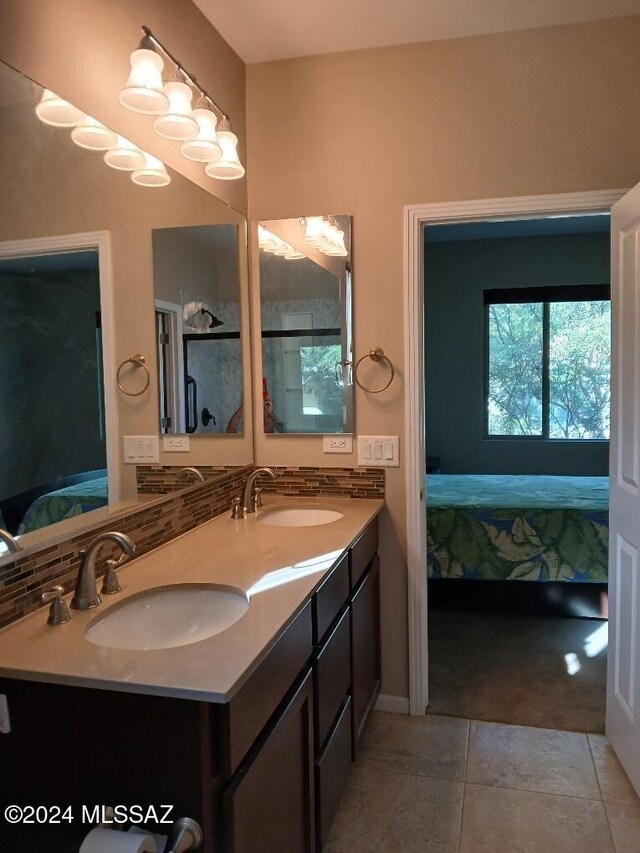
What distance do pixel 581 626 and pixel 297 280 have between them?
7.93ft

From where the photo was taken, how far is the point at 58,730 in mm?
1107

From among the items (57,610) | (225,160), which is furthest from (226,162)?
(57,610)

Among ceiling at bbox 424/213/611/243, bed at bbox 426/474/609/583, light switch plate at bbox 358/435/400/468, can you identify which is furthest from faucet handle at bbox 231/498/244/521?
ceiling at bbox 424/213/611/243

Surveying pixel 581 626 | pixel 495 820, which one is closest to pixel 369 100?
pixel 495 820

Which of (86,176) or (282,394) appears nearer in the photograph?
(86,176)

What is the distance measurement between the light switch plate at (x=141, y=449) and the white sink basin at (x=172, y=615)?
442 mm

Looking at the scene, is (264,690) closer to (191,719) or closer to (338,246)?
(191,719)

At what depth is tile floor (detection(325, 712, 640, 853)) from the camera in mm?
1848

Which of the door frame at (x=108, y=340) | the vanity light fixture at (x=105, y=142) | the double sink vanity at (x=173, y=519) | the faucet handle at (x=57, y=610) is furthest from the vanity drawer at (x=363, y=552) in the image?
the vanity light fixture at (x=105, y=142)

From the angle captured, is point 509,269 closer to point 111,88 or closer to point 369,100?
point 369,100

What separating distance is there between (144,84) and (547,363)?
4771 millimetres

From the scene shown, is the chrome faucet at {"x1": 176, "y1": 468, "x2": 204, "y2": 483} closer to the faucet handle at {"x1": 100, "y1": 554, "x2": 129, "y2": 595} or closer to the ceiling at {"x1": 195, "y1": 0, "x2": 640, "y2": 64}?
the faucet handle at {"x1": 100, "y1": 554, "x2": 129, "y2": 595}

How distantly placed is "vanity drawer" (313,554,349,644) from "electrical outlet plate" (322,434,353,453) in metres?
0.68

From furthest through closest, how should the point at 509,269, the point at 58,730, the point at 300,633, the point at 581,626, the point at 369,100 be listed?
A: the point at 509,269 → the point at 581,626 → the point at 369,100 → the point at 300,633 → the point at 58,730
